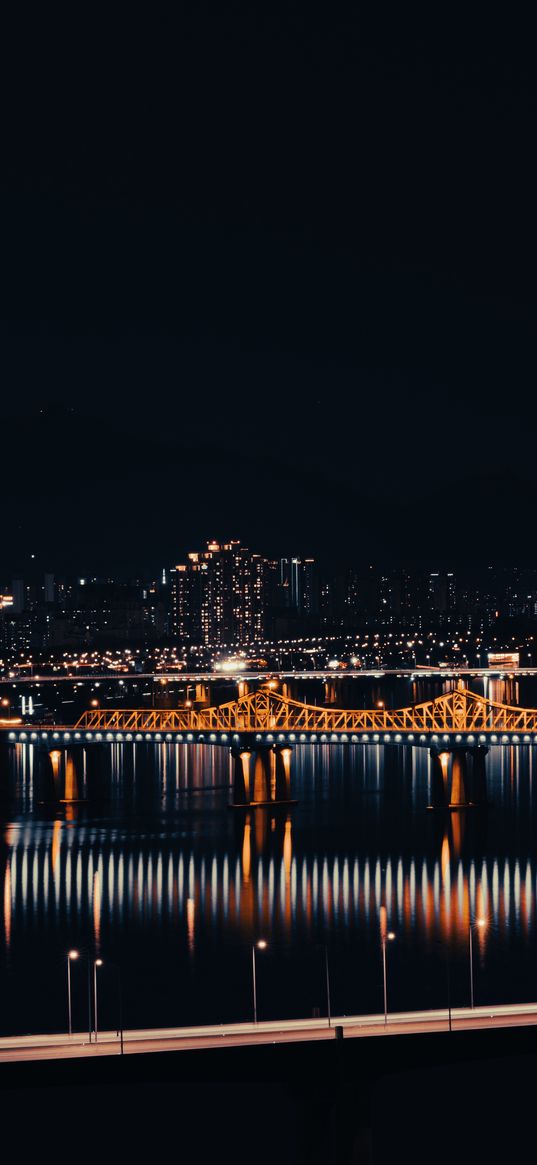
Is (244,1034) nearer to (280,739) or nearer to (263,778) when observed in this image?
(263,778)

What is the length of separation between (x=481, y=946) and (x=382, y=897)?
7.25 metres

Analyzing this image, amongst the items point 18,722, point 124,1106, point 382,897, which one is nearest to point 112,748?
point 18,722

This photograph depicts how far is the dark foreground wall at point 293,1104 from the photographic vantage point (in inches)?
1002

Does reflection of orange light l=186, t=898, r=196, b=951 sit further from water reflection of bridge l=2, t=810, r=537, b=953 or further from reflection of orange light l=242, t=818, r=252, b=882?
reflection of orange light l=242, t=818, r=252, b=882

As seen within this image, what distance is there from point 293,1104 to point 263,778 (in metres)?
38.2

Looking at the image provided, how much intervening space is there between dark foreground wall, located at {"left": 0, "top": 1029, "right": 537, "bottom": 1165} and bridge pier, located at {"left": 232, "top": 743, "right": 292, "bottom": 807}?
33323 millimetres

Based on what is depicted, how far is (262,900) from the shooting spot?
48438 mm

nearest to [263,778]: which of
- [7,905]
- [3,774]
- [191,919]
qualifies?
[3,774]

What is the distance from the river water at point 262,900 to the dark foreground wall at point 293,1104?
2.09 metres

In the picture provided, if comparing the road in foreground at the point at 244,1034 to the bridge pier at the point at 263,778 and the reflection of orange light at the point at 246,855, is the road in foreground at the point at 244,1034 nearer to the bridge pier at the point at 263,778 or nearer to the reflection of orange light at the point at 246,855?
the reflection of orange light at the point at 246,855

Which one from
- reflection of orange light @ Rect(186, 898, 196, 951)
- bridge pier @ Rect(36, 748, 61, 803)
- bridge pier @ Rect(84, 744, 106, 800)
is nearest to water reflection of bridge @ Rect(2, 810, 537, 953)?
reflection of orange light @ Rect(186, 898, 196, 951)

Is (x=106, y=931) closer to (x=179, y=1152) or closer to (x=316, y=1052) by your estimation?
(x=179, y=1152)

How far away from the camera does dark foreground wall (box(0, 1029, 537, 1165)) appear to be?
25453 mm

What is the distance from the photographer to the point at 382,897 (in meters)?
48.4
